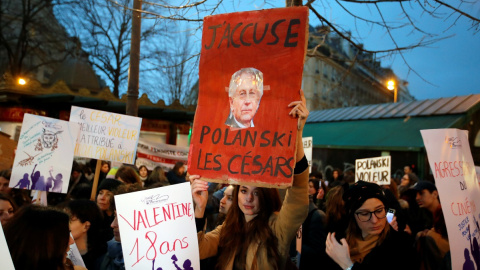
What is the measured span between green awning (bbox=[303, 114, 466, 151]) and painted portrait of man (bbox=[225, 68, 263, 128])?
1255 centimetres

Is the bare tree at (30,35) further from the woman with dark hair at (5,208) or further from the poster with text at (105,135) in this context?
the woman with dark hair at (5,208)

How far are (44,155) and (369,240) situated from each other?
383 cm

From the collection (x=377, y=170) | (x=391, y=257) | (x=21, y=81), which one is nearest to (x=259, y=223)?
(x=391, y=257)

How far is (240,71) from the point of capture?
8.80 feet

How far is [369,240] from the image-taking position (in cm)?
286

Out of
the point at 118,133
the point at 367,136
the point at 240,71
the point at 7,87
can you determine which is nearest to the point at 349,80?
the point at 367,136

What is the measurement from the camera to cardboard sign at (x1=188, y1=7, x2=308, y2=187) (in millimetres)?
2496

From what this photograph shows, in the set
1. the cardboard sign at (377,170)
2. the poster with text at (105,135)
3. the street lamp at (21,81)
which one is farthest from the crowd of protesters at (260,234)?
the street lamp at (21,81)

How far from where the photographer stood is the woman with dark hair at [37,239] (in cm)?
203

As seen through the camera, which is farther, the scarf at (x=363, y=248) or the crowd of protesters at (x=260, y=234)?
the scarf at (x=363, y=248)

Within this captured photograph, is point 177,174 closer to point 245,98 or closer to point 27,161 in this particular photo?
point 27,161

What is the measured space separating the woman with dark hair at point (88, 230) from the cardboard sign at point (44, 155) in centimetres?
147

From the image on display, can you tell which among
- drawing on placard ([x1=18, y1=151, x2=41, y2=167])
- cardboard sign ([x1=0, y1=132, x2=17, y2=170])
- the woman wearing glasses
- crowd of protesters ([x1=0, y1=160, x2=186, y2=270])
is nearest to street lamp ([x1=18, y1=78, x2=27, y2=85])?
cardboard sign ([x1=0, y1=132, x2=17, y2=170])

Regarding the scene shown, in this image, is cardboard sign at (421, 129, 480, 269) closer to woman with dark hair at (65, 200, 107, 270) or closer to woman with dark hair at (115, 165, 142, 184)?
woman with dark hair at (65, 200, 107, 270)
